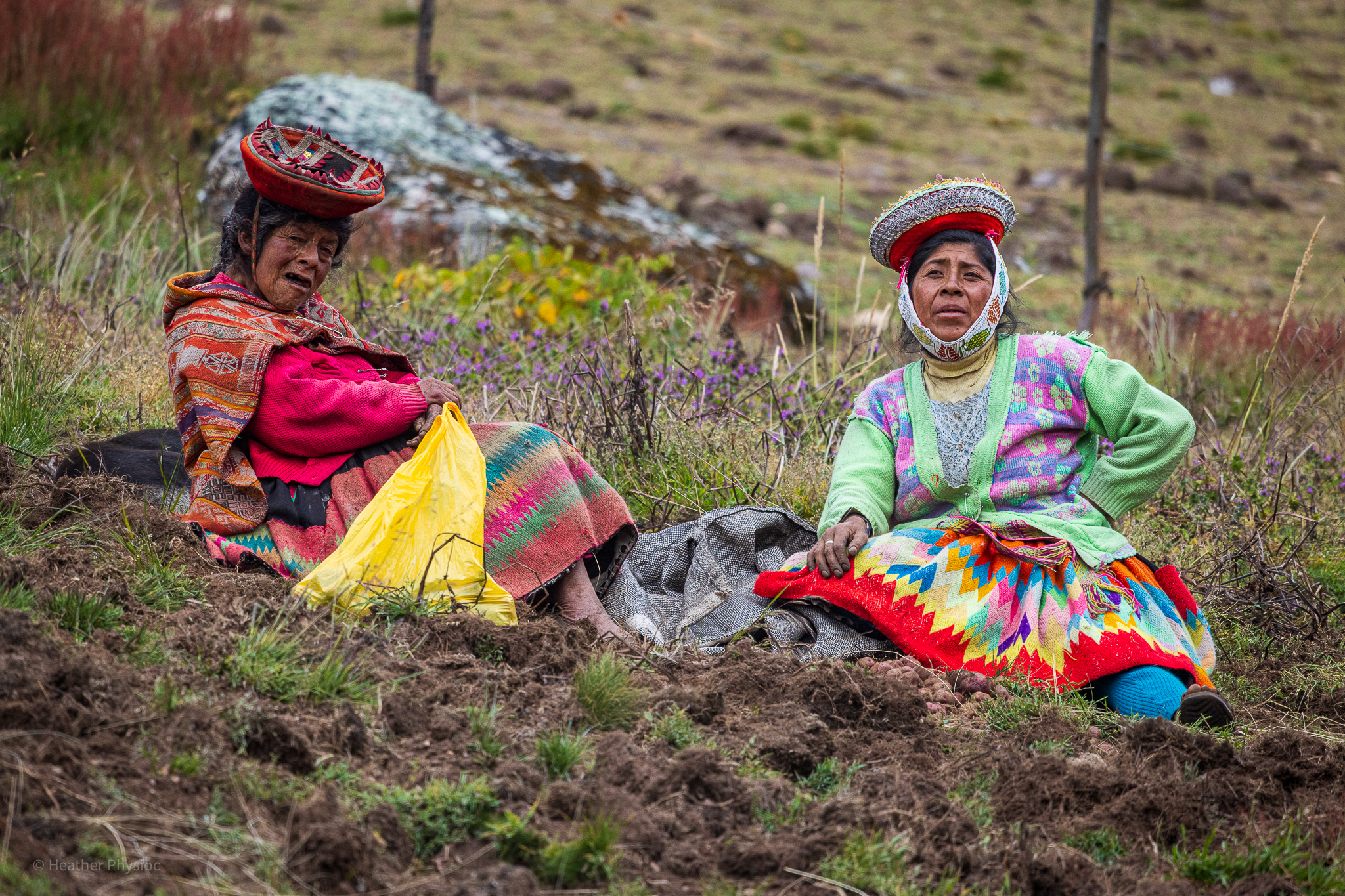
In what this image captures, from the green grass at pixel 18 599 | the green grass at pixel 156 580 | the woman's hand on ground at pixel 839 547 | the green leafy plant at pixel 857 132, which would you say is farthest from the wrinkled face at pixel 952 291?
the green leafy plant at pixel 857 132

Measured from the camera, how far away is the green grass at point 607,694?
7.98 feet

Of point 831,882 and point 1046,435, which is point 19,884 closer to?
point 831,882

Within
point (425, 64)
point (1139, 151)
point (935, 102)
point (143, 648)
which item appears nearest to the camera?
point (143, 648)

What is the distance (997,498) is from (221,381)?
2154 mm

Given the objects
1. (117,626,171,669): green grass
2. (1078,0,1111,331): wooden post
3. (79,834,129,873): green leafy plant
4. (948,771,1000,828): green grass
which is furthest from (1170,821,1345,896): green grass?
(1078,0,1111,331): wooden post

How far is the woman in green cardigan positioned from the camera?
3.00 meters

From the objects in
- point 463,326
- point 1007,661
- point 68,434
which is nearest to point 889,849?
point 1007,661

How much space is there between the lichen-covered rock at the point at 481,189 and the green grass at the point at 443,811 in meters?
4.78

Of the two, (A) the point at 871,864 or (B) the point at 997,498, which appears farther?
(B) the point at 997,498

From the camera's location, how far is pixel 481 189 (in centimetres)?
746

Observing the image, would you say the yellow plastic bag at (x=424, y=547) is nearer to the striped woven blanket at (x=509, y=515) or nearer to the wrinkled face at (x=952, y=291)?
the striped woven blanket at (x=509, y=515)

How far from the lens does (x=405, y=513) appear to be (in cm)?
287

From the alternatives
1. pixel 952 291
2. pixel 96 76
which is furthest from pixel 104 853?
pixel 96 76

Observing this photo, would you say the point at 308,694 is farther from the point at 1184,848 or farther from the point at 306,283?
the point at 1184,848
